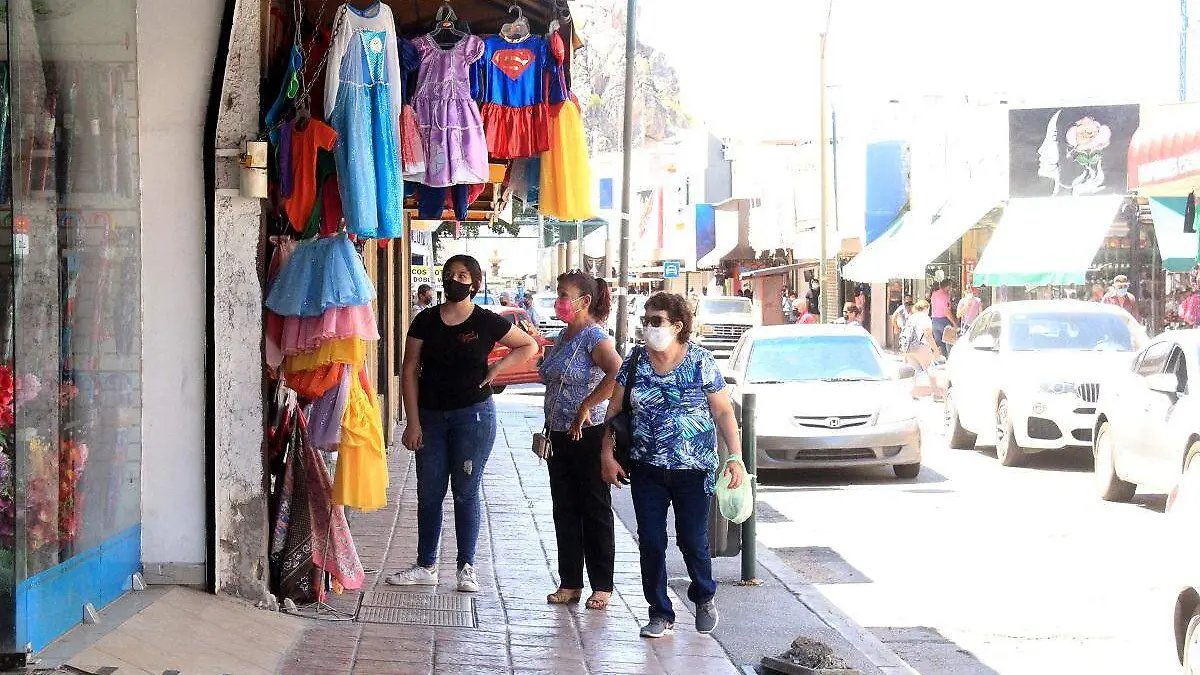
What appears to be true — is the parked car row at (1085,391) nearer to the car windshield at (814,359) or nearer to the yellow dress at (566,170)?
the car windshield at (814,359)

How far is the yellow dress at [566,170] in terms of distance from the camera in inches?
324

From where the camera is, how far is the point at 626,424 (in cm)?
707

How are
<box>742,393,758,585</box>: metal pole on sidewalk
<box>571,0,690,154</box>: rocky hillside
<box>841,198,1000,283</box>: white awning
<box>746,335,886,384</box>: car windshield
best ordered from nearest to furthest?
<box>742,393,758,585</box>: metal pole on sidewalk < <box>746,335,886,384</box>: car windshield < <box>841,198,1000,283</box>: white awning < <box>571,0,690,154</box>: rocky hillside

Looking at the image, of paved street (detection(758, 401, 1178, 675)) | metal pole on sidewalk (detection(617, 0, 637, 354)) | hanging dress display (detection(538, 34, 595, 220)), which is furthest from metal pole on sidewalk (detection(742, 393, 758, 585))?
metal pole on sidewalk (detection(617, 0, 637, 354))

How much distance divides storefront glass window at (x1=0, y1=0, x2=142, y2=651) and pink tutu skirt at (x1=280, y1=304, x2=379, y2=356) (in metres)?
0.71

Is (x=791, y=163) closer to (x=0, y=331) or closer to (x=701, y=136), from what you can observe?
(x=701, y=136)

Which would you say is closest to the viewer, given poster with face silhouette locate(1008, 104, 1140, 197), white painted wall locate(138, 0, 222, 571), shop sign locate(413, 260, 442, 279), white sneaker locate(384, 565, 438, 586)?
white painted wall locate(138, 0, 222, 571)

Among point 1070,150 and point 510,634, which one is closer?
point 510,634

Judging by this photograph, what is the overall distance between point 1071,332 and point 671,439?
32.9 ft

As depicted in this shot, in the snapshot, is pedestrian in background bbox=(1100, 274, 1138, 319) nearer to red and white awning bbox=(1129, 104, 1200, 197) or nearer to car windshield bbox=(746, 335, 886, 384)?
red and white awning bbox=(1129, 104, 1200, 197)

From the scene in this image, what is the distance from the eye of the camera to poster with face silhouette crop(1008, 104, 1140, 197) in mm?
25188

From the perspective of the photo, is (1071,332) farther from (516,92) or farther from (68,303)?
(68,303)

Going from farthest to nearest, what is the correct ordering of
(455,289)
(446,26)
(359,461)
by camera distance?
(446,26) → (455,289) → (359,461)

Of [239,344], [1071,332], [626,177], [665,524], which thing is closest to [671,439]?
[665,524]
